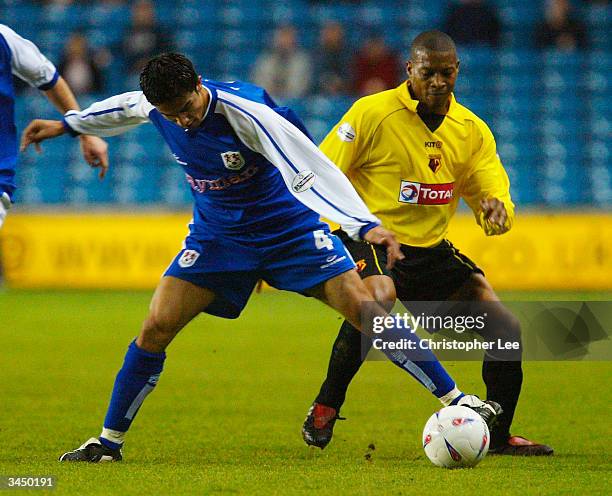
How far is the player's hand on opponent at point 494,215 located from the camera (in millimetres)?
5562

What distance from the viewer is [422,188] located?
5969 mm

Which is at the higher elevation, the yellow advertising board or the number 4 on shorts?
the number 4 on shorts

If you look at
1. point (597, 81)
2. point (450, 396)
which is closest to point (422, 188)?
point (450, 396)

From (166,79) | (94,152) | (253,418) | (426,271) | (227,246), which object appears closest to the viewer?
(166,79)

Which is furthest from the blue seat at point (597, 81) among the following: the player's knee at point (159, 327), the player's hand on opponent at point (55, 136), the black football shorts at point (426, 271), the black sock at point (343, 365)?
the player's knee at point (159, 327)

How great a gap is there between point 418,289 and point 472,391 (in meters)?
1.73

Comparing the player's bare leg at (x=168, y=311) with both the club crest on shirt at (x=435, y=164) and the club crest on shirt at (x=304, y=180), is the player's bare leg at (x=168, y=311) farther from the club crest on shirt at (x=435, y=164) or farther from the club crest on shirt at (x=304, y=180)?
the club crest on shirt at (x=435, y=164)

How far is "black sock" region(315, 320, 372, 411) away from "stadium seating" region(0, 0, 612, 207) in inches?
424

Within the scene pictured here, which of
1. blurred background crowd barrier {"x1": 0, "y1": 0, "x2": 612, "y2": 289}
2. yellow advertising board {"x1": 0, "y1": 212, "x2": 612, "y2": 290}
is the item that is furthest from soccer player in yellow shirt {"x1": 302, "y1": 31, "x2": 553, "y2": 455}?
blurred background crowd barrier {"x1": 0, "y1": 0, "x2": 612, "y2": 289}

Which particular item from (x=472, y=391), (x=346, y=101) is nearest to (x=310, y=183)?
(x=472, y=391)

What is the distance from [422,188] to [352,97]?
435 inches

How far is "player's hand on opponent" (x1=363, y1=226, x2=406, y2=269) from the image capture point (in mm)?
4539

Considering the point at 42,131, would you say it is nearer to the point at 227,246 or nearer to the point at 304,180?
the point at 227,246

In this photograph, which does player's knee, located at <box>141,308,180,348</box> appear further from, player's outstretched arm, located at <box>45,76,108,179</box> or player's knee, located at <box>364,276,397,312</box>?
player's knee, located at <box>364,276,397,312</box>
